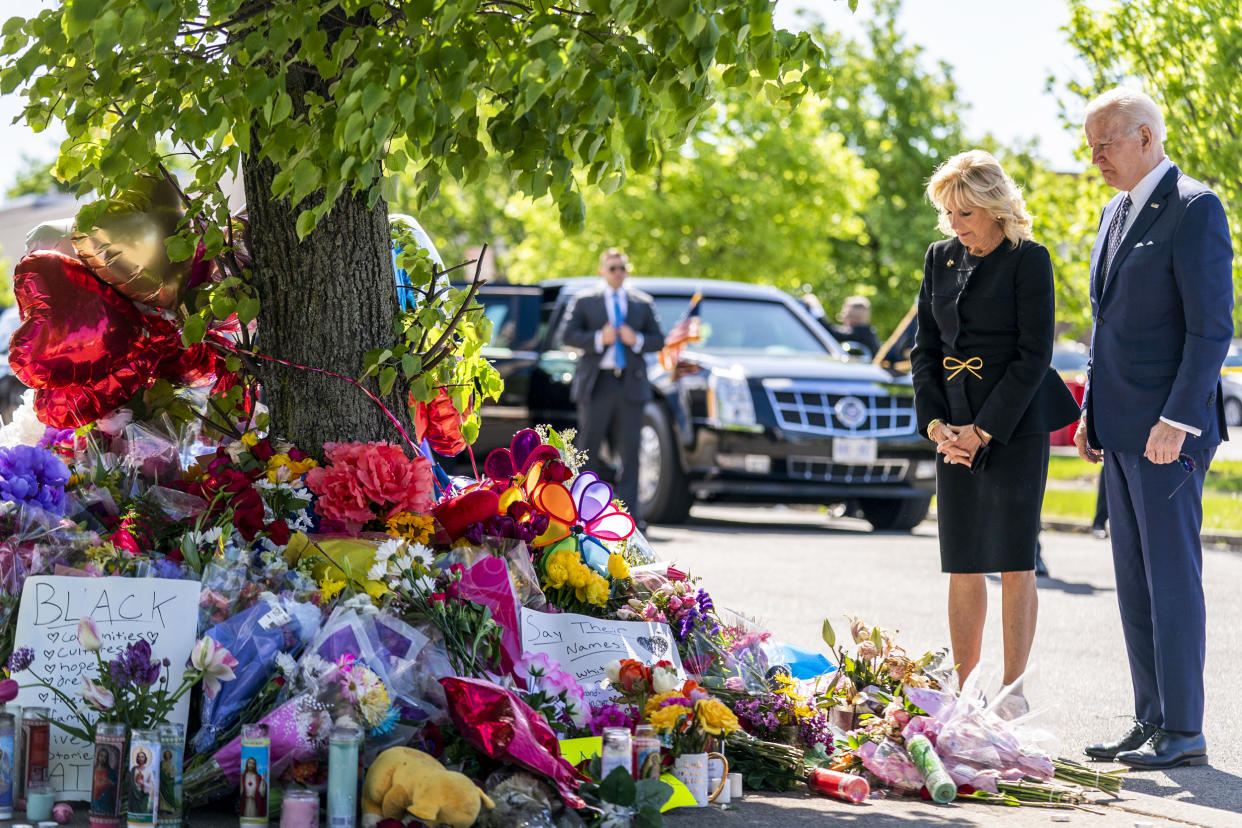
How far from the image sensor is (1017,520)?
515cm

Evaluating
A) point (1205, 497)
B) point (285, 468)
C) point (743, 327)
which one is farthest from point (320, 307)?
point (1205, 497)

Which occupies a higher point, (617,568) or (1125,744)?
(617,568)

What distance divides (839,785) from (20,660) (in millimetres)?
2242

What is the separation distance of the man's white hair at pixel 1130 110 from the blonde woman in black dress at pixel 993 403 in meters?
0.39

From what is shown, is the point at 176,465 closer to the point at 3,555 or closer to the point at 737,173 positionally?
the point at 3,555

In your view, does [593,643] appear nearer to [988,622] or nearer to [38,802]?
[38,802]

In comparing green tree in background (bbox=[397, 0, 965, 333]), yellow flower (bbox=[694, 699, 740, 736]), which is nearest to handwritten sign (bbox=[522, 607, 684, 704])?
yellow flower (bbox=[694, 699, 740, 736])

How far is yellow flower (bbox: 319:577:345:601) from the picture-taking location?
4.23m

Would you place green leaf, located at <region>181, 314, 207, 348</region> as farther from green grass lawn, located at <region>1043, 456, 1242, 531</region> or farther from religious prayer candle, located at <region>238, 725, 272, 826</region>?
green grass lawn, located at <region>1043, 456, 1242, 531</region>

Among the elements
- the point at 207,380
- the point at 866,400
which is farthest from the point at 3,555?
the point at 866,400

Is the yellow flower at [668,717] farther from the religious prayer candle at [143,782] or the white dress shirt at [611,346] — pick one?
the white dress shirt at [611,346]

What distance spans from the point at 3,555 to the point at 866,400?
8909mm

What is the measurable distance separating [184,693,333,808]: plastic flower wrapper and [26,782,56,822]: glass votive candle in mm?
346

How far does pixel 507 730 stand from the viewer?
373cm
